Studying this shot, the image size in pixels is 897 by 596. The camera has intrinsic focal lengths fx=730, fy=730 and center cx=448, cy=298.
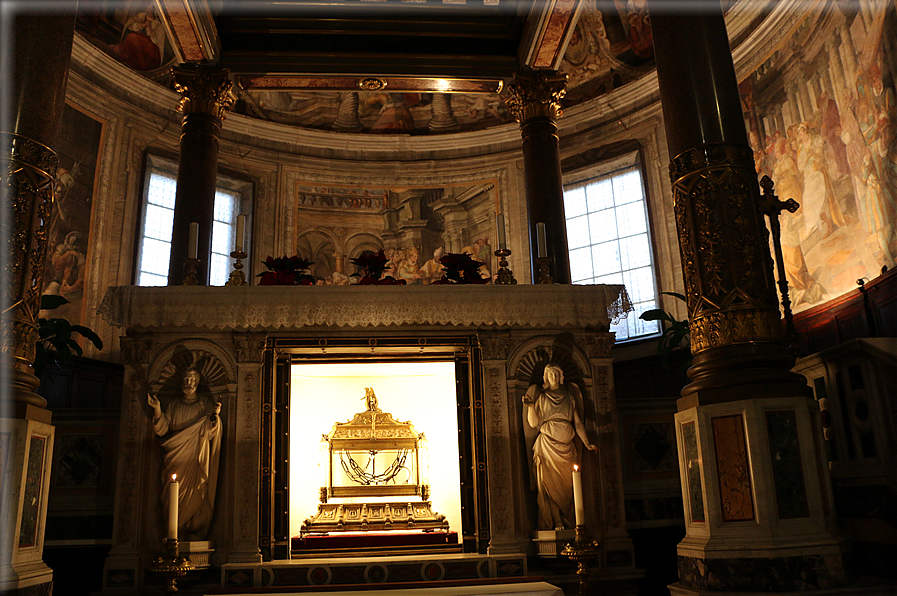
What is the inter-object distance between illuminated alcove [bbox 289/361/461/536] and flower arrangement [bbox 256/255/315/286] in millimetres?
729

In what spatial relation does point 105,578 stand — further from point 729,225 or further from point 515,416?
point 729,225

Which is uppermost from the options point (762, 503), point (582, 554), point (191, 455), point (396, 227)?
point (396, 227)

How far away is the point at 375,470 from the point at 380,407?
0.61m

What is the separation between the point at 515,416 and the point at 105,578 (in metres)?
3.13

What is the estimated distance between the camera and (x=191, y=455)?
5.32 metres

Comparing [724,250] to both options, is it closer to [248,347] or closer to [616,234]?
[248,347]

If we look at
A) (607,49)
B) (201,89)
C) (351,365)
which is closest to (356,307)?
(351,365)

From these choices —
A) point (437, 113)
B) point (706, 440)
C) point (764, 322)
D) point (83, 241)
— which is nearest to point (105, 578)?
point (706, 440)

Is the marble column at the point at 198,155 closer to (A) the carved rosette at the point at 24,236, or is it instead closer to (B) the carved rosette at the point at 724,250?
(A) the carved rosette at the point at 24,236

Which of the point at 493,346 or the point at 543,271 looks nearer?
the point at 493,346

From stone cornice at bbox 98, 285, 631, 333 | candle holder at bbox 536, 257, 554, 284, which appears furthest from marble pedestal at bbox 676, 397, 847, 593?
candle holder at bbox 536, 257, 554, 284

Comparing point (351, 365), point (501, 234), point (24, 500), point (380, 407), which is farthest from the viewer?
point (380, 407)

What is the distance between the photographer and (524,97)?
392 inches

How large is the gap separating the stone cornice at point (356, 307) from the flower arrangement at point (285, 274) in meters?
0.52
